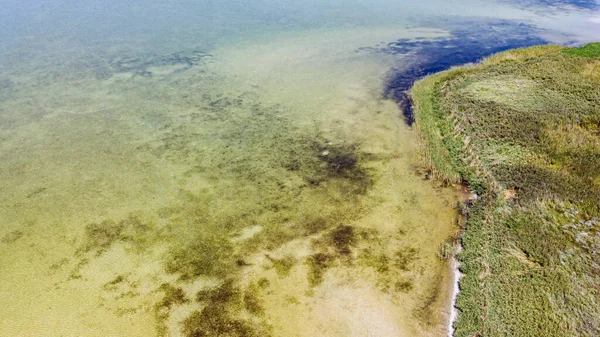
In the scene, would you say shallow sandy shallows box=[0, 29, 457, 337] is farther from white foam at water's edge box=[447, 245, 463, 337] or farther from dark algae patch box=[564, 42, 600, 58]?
dark algae patch box=[564, 42, 600, 58]

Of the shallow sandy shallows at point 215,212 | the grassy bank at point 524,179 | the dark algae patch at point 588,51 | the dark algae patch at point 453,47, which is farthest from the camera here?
the dark algae patch at point 453,47

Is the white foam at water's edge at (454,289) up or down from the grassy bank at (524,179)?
down

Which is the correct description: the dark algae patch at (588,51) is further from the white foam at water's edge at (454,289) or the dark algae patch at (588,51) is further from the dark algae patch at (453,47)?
the white foam at water's edge at (454,289)

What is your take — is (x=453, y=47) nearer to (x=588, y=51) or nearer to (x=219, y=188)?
(x=588, y=51)

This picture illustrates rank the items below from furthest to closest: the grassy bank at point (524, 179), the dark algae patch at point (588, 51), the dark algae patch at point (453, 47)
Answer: the dark algae patch at point (453, 47), the dark algae patch at point (588, 51), the grassy bank at point (524, 179)

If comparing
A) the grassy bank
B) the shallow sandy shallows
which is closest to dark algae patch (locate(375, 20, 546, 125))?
the grassy bank

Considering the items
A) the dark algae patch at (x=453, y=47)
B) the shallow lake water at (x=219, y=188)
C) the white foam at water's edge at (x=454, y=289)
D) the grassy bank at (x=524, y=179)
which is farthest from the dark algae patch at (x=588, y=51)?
the white foam at water's edge at (x=454, y=289)

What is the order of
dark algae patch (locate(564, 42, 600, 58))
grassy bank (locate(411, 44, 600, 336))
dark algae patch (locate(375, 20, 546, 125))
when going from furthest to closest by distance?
dark algae patch (locate(375, 20, 546, 125))
dark algae patch (locate(564, 42, 600, 58))
grassy bank (locate(411, 44, 600, 336))

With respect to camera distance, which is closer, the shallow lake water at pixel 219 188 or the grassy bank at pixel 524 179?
the grassy bank at pixel 524 179
